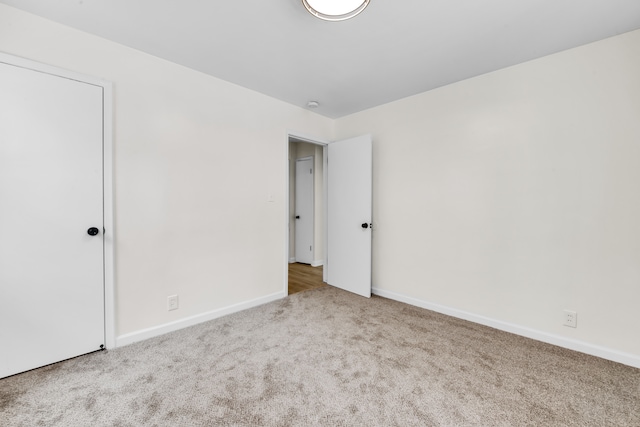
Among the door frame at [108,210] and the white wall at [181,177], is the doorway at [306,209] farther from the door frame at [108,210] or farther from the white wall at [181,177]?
the door frame at [108,210]

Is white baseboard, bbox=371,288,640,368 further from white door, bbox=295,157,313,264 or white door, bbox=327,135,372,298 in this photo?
white door, bbox=295,157,313,264

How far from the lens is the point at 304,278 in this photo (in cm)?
410

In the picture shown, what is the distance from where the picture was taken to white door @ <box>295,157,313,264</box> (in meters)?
4.98

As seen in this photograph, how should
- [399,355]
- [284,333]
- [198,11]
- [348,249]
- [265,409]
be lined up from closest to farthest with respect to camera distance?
[265,409]
[198,11]
[399,355]
[284,333]
[348,249]

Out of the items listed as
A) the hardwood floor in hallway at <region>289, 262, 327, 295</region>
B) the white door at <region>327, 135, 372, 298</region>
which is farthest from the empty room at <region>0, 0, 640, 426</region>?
the hardwood floor in hallway at <region>289, 262, 327, 295</region>

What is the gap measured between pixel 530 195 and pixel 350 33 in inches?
81.3

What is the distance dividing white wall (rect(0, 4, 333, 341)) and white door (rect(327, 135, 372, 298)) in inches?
32.7

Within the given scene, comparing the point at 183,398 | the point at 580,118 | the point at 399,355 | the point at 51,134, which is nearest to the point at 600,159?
the point at 580,118

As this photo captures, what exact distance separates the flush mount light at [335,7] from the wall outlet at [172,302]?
2508mm

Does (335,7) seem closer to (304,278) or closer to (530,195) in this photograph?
(530,195)

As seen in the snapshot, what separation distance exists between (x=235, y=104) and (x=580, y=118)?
311 centimetres

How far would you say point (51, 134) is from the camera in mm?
1823

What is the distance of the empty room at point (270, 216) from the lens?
1.61 meters

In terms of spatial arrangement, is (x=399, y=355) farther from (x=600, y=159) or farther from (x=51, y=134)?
(x=51, y=134)
